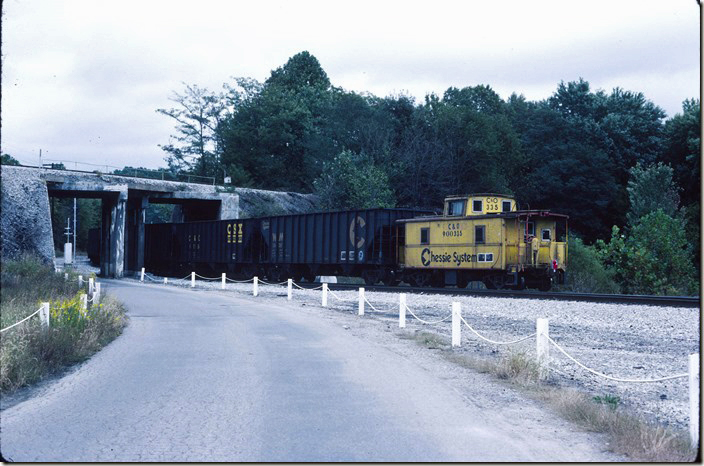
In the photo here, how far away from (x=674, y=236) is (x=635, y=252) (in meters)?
1.72

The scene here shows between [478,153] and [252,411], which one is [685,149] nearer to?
[478,153]

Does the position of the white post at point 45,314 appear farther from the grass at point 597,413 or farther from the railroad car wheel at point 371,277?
the railroad car wheel at point 371,277

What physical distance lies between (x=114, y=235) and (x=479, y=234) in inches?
1085

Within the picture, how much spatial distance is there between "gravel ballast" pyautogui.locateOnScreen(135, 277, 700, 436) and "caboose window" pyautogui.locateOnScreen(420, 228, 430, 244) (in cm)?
386

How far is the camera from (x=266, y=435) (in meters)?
6.24

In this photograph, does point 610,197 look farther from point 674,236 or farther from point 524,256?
point 524,256

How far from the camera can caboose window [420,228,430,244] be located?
87.2ft

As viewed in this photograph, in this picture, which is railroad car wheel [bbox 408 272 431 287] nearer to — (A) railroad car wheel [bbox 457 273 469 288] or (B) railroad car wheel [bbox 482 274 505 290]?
(A) railroad car wheel [bbox 457 273 469 288]

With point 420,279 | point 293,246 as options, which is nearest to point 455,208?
point 420,279

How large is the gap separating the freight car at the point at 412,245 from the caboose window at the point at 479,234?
19 mm

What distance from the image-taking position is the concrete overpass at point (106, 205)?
113 ft

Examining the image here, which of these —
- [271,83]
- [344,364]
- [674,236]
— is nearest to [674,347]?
[344,364]


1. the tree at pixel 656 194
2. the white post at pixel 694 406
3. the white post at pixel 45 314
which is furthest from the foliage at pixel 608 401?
the tree at pixel 656 194

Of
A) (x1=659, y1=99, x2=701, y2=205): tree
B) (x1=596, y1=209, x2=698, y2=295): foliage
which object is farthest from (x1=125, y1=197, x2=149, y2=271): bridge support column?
(x1=659, y1=99, x2=701, y2=205): tree
